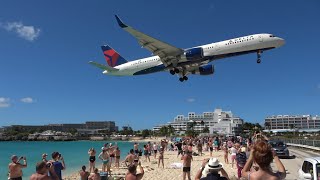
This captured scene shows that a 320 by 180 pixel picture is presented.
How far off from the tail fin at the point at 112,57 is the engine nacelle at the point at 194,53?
34.0ft

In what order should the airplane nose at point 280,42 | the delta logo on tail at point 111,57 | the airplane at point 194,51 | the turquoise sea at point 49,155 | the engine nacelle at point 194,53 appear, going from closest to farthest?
the airplane at point 194,51 < the engine nacelle at point 194,53 < the airplane nose at point 280,42 < the turquoise sea at point 49,155 < the delta logo on tail at point 111,57

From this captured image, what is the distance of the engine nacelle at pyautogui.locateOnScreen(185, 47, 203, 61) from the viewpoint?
98.7ft

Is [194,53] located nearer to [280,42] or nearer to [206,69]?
[206,69]

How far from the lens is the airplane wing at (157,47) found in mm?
27672

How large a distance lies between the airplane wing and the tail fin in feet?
28.3

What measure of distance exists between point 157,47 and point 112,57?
11982mm

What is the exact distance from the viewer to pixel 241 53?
97.9 ft

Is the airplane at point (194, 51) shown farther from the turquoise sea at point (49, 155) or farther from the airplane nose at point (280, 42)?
the turquoise sea at point (49, 155)

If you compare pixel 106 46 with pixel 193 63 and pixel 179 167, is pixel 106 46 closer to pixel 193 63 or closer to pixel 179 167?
pixel 193 63

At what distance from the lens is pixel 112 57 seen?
41.0 meters

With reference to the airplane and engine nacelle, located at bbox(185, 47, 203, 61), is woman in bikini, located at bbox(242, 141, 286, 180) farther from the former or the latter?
engine nacelle, located at bbox(185, 47, 203, 61)

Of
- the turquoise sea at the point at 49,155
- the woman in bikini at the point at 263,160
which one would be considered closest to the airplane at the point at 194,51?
the turquoise sea at the point at 49,155

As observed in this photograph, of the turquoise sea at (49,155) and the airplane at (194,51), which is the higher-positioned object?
the airplane at (194,51)

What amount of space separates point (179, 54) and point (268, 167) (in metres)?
26.7
